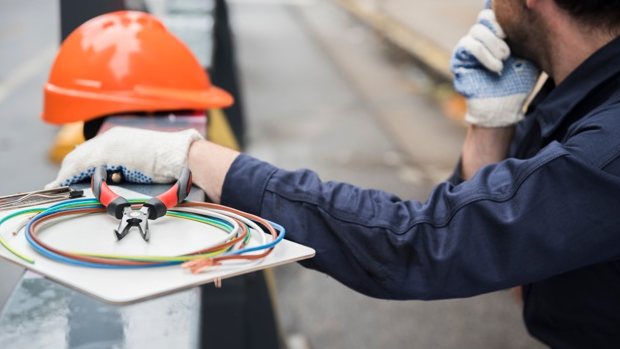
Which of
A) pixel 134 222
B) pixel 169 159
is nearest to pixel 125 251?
pixel 134 222

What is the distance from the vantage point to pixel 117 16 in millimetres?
2059

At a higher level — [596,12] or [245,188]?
[596,12]

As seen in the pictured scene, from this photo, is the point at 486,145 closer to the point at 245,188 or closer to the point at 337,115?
the point at 245,188

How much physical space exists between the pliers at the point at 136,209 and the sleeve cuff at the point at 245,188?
0.14 m

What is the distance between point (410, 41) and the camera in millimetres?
10266

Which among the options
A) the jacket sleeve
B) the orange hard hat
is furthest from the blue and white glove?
the orange hard hat

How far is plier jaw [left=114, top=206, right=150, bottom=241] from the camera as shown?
1.26 meters

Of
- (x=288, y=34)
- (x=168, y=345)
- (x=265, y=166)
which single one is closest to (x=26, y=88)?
(x=288, y=34)

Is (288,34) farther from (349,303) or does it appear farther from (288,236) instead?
(288,236)

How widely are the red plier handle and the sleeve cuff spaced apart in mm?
120

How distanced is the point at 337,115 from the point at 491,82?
17.2 feet

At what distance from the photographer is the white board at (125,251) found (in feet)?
3.63

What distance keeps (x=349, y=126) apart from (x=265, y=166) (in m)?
5.54

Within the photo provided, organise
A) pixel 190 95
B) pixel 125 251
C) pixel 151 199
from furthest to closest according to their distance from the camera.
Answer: pixel 190 95, pixel 151 199, pixel 125 251
